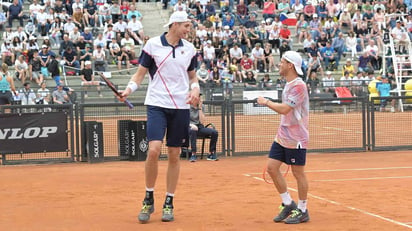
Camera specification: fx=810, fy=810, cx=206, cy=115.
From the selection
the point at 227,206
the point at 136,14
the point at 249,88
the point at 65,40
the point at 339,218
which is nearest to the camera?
the point at 339,218

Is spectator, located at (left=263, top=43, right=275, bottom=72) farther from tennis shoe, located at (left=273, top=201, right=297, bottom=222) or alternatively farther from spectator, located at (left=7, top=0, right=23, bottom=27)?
tennis shoe, located at (left=273, top=201, right=297, bottom=222)

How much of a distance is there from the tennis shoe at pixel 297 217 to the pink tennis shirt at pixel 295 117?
0.74m

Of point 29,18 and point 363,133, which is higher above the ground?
point 29,18

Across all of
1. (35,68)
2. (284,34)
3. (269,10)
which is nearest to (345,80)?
(284,34)

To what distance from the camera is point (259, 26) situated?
3862 centimetres

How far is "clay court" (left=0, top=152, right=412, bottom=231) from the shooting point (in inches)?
364

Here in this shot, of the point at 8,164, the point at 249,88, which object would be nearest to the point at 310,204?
the point at 8,164

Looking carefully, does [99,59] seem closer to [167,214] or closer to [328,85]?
[328,85]

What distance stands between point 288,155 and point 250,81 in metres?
23.8

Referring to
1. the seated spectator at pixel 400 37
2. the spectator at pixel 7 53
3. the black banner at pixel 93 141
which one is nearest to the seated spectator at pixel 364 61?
the seated spectator at pixel 400 37

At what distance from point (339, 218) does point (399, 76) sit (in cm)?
2544

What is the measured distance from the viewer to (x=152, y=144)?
9.21m

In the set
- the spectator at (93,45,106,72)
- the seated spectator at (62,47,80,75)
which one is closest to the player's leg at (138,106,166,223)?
the seated spectator at (62,47,80,75)

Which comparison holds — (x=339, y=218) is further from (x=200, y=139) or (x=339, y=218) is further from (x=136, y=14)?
(x=136, y=14)
